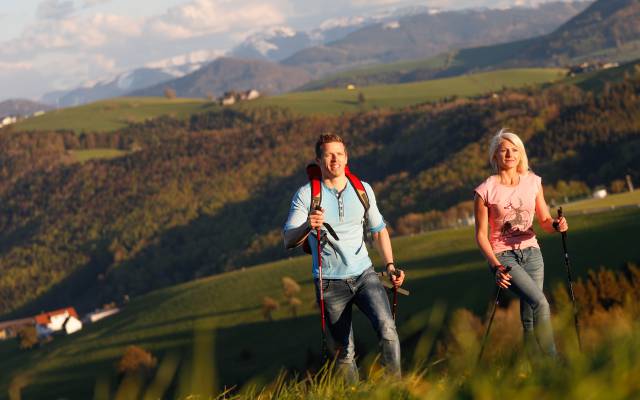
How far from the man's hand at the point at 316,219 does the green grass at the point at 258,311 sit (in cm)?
6560

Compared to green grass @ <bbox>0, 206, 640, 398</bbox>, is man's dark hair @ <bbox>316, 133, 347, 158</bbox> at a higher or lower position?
higher

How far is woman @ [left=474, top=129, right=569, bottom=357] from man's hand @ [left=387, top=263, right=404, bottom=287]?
0.90m

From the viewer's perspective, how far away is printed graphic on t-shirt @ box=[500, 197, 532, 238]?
1001cm

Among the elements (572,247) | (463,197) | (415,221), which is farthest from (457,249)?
(463,197)

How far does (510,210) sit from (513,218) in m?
0.09

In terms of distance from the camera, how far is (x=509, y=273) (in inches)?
384

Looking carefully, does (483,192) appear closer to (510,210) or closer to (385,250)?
(510,210)

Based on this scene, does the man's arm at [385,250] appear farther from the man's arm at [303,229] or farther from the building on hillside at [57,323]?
the building on hillside at [57,323]

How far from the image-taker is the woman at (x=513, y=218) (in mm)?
9820

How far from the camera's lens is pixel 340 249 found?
31.3 ft

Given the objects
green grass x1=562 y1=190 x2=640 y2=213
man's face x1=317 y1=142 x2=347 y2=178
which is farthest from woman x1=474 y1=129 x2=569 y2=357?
green grass x1=562 y1=190 x2=640 y2=213

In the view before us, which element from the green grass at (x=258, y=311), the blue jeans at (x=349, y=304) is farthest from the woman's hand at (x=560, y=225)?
the green grass at (x=258, y=311)

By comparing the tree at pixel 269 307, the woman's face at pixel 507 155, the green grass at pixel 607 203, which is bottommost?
the tree at pixel 269 307

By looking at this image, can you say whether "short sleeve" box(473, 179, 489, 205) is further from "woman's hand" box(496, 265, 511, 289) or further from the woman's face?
"woman's hand" box(496, 265, 511, 289)
